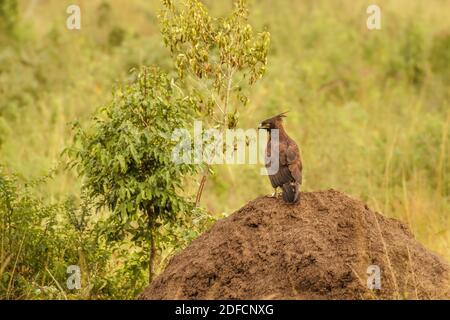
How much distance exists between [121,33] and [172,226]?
10.1 meters

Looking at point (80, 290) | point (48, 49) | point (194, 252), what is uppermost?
point (48, 49)

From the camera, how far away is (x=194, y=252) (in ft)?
20.5

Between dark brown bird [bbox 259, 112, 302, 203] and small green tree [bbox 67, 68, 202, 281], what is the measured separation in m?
0.71

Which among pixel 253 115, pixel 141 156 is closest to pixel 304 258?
pixel 141 156

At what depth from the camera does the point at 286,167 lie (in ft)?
21.9

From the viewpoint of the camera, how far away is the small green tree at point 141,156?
7004 mm

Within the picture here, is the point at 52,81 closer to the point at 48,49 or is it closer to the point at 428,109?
the point at 48,49

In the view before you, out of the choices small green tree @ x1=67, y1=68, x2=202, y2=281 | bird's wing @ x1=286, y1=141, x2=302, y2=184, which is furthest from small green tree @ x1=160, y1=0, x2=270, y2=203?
bird's wing @ x1=286, y1=141, x2=302, y2=184

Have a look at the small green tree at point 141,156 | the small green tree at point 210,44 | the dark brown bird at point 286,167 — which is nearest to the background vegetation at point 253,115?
the small green tree at point 141,156

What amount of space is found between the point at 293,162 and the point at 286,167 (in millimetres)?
80

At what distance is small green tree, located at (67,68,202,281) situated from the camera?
7004mm

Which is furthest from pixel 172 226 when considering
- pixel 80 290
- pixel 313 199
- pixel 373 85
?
pixel 373 85

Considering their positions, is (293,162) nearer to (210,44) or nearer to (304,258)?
(304,258)

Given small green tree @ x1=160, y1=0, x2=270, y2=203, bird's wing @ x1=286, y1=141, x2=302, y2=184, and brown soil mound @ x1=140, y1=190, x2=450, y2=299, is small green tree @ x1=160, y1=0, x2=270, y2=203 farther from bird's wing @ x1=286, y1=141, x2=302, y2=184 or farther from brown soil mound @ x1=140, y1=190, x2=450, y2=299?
brown soil mound @ x1=140, y1=190, x2=450, y2=299
